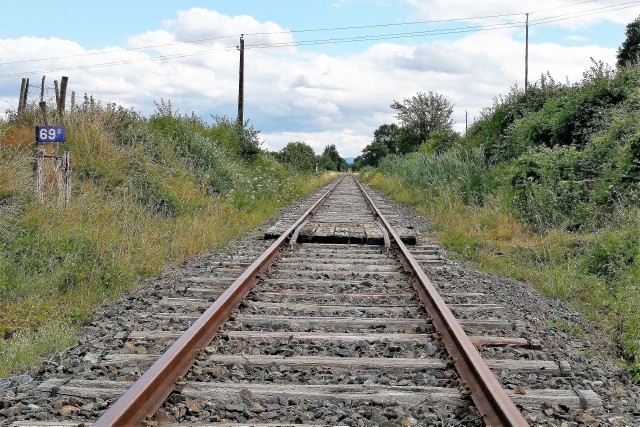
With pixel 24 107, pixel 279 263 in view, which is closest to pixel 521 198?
pixel 279 263

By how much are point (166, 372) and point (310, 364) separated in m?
0.93

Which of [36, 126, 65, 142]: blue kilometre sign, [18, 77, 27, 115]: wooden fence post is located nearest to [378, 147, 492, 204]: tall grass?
[36, 126, 65, 142]: blue kilometre sign

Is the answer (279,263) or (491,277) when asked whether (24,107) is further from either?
(491,277)

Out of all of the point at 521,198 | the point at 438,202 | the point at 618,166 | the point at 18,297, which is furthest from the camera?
the point at 438,202

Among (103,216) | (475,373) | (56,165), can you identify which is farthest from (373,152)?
(475,373)

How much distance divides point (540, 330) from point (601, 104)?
10.3m

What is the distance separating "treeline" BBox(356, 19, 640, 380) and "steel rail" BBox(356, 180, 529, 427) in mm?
1102

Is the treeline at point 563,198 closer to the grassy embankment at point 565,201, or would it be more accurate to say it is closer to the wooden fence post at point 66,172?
the grassy embankment at point 565,201

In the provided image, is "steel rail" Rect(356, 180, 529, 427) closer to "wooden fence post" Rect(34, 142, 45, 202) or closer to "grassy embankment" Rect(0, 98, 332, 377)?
"grassy embankment" Rect(0, 98, 332, 377)

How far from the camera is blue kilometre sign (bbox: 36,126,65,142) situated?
905cm

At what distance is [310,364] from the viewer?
13.7ft

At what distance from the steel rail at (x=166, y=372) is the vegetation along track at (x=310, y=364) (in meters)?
0.01

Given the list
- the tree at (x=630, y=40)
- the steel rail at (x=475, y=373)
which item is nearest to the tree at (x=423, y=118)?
the tree at (x=630, y=40)

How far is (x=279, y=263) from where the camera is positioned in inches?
319
